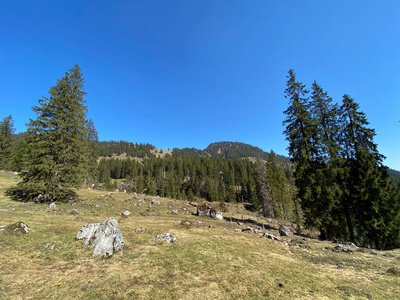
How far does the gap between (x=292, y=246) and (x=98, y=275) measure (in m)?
16.5

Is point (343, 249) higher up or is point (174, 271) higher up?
point (174, 271)

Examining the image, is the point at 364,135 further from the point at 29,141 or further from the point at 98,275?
the point at 29,141

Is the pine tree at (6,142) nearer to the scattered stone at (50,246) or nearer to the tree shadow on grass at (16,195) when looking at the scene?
the tree shadow on grass at (16,195)

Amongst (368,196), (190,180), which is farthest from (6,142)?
(368,196)

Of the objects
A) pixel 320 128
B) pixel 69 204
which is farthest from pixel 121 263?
pixel 320 128

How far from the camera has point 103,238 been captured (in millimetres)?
10711

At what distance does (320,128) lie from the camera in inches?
945

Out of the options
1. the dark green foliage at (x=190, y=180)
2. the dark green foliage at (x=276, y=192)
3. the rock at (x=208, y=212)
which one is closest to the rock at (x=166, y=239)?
the rock at (x=208, y=212)

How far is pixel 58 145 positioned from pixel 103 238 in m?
19.4

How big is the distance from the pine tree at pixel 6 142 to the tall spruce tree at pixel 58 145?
4491 centimetres

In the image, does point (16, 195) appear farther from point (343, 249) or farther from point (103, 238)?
point (343, 249)

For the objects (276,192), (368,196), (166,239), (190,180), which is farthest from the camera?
(190,180)

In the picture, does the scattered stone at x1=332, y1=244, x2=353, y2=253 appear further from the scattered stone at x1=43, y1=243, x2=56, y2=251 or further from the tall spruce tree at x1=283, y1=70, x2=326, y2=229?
the scattered stone at x1=43, y1=243, x2=56, y2=251

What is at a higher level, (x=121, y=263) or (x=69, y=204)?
(x=69, y=204)
